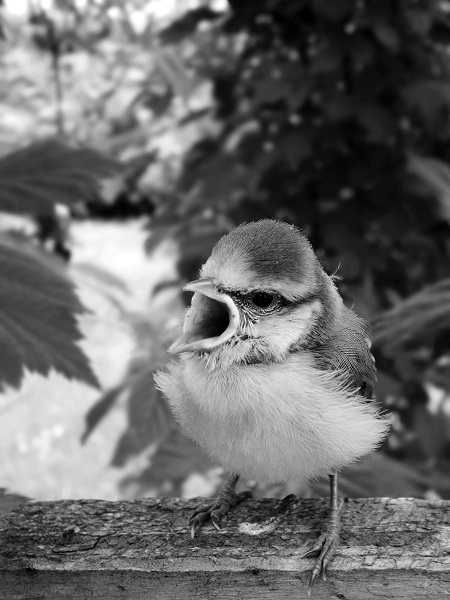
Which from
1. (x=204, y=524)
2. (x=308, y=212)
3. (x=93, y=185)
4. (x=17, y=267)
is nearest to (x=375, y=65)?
(x=308, y=212)

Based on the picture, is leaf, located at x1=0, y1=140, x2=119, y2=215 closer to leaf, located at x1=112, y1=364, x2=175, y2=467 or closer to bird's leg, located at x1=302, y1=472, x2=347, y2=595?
leaf, located at x1=112, y1=364, x2=175, y2=467

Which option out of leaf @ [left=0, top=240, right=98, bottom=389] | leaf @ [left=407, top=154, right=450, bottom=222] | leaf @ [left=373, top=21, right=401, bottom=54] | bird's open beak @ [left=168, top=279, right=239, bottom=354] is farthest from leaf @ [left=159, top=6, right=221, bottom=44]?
bird's open beak @ [left=168, top=279, right=239, bottom=354]

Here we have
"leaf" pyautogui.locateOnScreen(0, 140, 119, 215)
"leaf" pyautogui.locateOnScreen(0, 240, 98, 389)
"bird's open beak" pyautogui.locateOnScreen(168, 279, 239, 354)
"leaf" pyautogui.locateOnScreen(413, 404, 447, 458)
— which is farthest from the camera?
"leaf" pyautogui.locateOnScreen(413, 404, 447, 458)

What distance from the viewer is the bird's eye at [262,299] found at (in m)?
1.03

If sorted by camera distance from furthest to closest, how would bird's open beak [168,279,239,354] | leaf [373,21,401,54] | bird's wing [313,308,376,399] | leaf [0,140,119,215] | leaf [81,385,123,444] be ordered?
leaf [373,21,401,54] < leaf [81,385,123,444] < leaf [0,140,119,215] < bird's wing [313,308,376,399] < bird's open beak [168,279,239,354]

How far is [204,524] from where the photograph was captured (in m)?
1.13

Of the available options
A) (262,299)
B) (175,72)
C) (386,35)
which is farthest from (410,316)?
(175,72)

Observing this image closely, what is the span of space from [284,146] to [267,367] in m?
1.05

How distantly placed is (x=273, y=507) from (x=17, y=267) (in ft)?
1.84

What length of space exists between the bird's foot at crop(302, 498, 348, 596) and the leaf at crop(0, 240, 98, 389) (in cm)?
44

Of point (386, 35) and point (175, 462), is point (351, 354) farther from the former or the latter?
point (386, 35)

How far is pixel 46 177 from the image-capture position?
1.40 m

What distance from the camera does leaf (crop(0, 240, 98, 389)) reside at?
124cm

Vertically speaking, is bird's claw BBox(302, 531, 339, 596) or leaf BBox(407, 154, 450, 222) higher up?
leaf BBox(407, 154, 450, 222)
